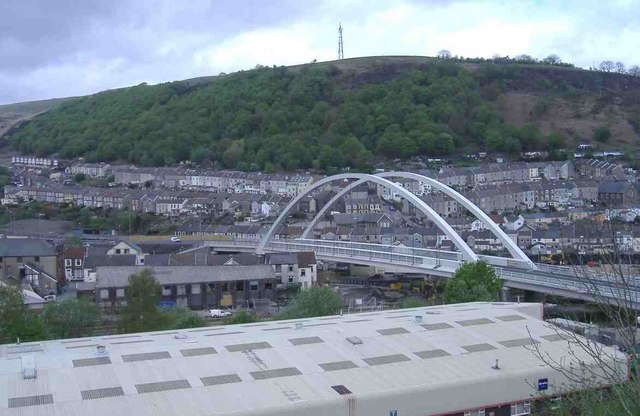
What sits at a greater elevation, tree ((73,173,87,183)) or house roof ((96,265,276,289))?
tree ((73,173,87,183))

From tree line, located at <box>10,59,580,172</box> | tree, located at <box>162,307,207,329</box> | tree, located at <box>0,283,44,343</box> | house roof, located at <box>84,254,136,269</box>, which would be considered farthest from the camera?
tree line, located at <box>10,59,580,172</box>

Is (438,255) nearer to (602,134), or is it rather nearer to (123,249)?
(123,249)

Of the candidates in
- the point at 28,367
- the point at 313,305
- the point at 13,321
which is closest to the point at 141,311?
the point at 13,321

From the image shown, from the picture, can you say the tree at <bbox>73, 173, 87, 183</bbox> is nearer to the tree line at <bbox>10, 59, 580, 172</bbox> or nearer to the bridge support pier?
the tree line at <bbox>10, 59, 580, 172</bbox>

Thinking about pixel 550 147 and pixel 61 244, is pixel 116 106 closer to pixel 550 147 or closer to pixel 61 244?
pixel 550 147

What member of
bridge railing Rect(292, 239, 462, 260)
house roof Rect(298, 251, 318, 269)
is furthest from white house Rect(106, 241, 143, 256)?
bridge railing Rect(292, 239, 462, 260)

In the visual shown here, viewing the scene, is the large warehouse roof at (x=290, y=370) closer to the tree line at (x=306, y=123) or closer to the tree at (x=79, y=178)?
the tree line at (x=306, y=123)
